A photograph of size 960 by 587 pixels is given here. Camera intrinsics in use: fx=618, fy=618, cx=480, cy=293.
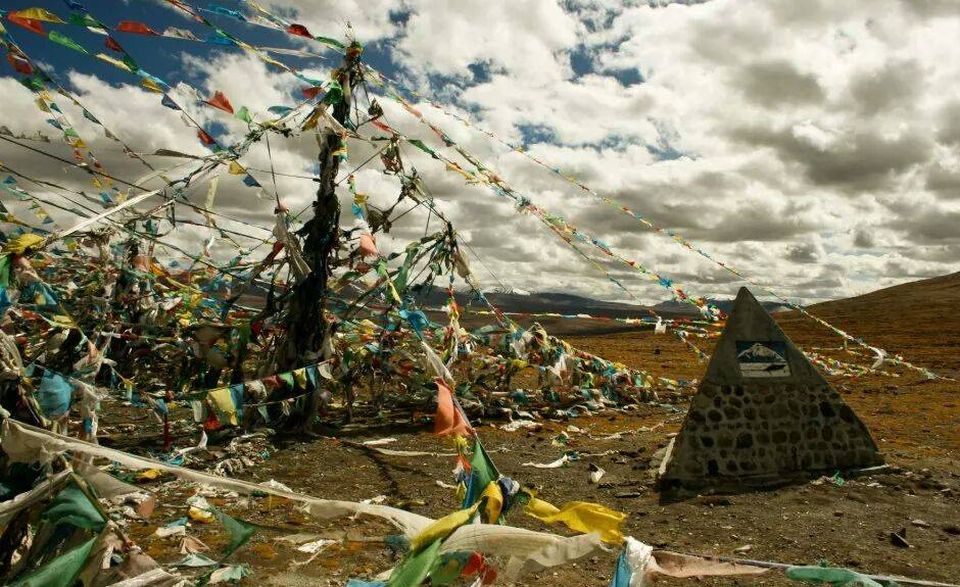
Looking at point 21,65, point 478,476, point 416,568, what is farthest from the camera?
point 21,65

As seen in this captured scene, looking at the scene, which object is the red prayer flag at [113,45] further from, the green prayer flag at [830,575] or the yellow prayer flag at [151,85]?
the green prayer flag at [830,575]

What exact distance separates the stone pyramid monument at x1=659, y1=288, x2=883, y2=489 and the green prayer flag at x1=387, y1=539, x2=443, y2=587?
5.89 m

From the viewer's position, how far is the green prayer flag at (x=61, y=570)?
226 cm

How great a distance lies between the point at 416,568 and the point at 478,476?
80 centimetres

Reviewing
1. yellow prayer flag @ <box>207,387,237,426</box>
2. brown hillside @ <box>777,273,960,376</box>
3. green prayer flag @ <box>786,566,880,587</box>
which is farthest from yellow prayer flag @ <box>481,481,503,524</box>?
brown hillside @ <box>777,273,960,376</box>

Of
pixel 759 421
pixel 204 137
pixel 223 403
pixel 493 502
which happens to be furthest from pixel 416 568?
pixel 759 421

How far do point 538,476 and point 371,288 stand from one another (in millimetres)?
3713

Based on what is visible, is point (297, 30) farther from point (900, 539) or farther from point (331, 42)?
point (900, 539)

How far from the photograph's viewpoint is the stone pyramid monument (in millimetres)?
7520

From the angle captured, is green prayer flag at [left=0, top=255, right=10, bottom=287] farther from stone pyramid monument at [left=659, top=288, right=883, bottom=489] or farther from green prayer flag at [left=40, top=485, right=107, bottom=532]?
stone pyramid monument at [left=659, top=288, right=883, bottom=489]

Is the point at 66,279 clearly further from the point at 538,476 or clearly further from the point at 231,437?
the point at 538,476

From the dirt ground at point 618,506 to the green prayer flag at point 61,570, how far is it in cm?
159

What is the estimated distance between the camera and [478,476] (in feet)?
9.60

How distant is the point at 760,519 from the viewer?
6.43 meters
